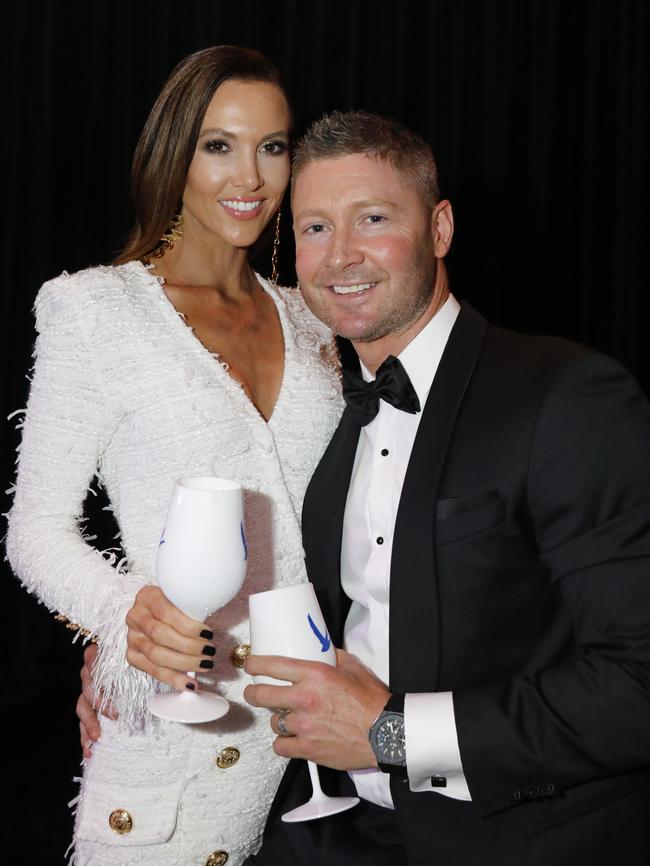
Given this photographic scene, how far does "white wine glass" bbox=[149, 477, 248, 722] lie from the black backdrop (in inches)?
85.2

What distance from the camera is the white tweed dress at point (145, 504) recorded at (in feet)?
5.98

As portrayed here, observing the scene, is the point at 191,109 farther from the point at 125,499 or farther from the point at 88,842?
the point at 88,842

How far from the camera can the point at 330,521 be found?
184 centimetres

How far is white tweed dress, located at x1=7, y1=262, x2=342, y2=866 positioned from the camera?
182 cm

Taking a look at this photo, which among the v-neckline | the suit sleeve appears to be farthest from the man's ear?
the suit sleeve

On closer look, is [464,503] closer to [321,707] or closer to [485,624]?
[485,624]

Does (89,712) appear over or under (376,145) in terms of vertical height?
under

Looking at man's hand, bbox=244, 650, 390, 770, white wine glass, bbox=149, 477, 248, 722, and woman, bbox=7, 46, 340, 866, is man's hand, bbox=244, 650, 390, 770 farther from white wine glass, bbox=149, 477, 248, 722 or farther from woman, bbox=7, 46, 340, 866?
woman, bbox=7, 46, 340, 866

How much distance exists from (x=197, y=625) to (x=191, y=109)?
1.06 metres

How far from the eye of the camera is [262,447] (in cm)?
193

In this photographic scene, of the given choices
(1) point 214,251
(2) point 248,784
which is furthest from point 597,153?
(2) point 248,784

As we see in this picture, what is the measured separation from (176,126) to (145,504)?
29.3 inches

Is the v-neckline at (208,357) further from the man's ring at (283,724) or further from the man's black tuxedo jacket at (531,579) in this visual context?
the man's ring at (283,724)

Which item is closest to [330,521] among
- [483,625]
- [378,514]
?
[378,514]
